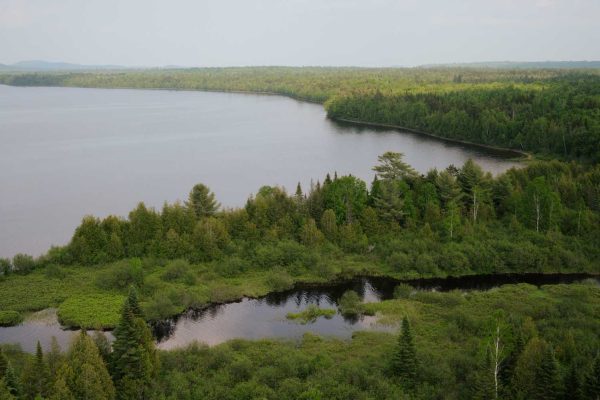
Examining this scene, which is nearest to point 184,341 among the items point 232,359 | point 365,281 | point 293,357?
point 232,359

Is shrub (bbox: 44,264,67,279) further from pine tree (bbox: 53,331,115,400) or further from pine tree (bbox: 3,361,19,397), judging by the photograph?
pine tree (bbox: 3,361,19,397)

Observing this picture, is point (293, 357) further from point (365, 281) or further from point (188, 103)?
point (188, 103)

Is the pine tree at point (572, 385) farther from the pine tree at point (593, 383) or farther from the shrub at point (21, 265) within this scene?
the shrub at point (21, 265)

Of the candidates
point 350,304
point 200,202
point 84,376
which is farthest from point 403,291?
point 84,376

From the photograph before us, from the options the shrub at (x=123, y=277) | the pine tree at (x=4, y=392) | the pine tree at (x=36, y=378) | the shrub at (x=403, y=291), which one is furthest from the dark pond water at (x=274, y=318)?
the pine tree at (x=4, y=392)

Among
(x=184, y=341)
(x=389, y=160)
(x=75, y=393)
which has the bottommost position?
(x=184, y=341)

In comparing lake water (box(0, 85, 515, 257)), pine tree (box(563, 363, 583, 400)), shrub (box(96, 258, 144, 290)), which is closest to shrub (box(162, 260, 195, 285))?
shrub (box(96, 258, 144, 290))

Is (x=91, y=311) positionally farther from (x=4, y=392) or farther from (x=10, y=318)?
(x=4, y=392)
